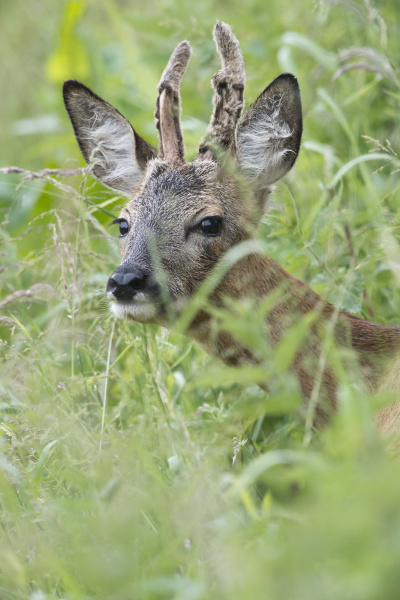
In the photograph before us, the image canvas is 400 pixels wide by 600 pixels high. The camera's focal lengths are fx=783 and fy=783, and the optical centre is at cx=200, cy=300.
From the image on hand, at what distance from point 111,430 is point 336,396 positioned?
99 cm

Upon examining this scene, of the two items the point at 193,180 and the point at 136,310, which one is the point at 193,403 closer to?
the point at 136,310

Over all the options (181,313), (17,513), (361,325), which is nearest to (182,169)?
(181,313)

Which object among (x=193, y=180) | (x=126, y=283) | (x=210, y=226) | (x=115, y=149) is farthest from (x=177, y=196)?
(x=115, y=149)

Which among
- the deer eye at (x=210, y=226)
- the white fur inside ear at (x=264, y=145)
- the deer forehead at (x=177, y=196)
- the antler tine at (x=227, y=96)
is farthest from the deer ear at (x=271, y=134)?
the deer eye at (x=210, y=226)

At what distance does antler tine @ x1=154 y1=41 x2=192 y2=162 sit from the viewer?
407cm

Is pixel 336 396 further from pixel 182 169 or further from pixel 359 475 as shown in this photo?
pixel 359 475

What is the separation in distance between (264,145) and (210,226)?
2.12ft

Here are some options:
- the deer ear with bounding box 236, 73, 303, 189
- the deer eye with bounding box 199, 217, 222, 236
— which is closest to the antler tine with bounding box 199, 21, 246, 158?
the deer ear with bounding box 236, 73, 303, 189

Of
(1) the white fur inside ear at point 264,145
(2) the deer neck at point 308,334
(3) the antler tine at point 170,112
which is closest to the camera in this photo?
(2) the deer neck at point 308,334

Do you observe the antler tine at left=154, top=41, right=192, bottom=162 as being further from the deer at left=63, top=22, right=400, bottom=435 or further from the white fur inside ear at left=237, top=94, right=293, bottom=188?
the white fur inside ear at left=237, top=94, right=293, bottom=188

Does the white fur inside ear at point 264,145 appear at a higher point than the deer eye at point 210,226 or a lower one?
higher

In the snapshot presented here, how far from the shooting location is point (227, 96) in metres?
3.83

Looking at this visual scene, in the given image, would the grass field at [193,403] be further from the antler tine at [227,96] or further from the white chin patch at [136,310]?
the antler tine at [227,96]

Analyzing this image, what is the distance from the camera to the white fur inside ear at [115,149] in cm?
441
